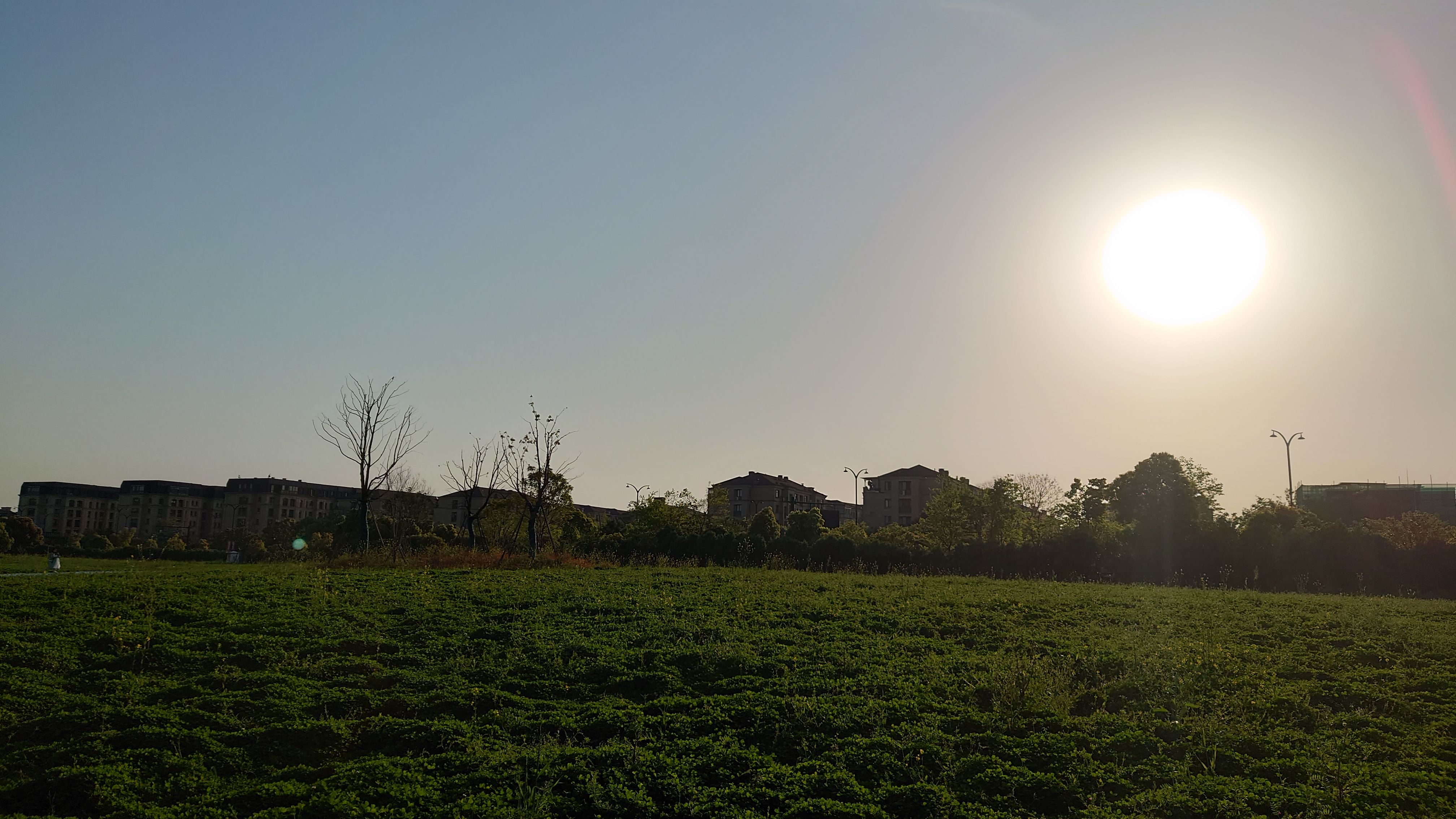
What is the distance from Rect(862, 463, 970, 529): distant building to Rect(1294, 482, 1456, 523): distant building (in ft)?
123

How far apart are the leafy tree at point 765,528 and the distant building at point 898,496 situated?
207 ft

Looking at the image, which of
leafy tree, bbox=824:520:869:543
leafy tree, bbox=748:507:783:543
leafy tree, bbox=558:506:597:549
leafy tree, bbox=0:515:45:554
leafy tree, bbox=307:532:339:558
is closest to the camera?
leafy tree, bbox=824:520:869:543

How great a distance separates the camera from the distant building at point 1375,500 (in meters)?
74.9

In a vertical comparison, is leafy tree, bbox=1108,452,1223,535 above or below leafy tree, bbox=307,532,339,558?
above

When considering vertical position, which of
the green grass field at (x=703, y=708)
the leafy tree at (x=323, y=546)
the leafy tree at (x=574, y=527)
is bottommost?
the green grass field at (x=703, y=708)

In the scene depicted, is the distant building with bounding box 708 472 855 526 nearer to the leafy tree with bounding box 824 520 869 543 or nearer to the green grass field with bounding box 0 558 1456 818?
the leafy tree with bounding box 824 520 869 543

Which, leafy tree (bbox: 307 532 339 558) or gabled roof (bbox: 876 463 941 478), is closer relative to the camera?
leafy tree (bbox: 307 532 339 558)

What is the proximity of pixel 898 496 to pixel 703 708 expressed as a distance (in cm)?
9317

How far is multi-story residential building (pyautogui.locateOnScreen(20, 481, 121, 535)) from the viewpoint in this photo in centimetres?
10212

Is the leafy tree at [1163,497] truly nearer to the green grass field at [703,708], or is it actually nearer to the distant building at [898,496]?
the green grass field at [703,708]

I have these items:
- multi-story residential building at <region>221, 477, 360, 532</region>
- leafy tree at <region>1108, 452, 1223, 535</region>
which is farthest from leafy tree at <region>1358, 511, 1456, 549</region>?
multi-story residential building at <region>221, 477, 360, 532</region>

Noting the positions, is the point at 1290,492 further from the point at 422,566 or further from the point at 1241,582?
the point at 422,566

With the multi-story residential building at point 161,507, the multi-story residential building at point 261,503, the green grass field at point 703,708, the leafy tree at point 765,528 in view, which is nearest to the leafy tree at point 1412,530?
the green grass field at point 703,708

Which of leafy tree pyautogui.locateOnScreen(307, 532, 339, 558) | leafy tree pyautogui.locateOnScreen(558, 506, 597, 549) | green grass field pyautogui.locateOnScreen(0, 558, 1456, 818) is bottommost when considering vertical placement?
green grass field pyautogui.locateOnScreen(0, 558, 1456, 818)
